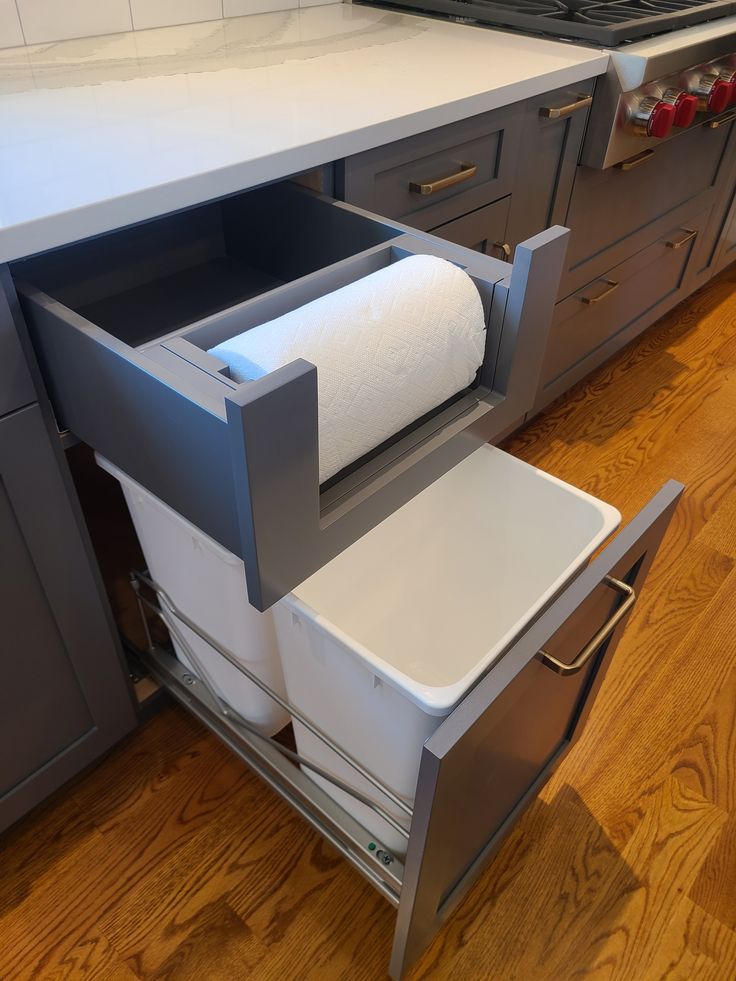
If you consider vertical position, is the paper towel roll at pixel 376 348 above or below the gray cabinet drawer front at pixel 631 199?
above

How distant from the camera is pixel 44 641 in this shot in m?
0.83

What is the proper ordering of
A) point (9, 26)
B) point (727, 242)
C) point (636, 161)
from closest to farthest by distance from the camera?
point (9, 26) < point (636, 161) < point (727, 242)

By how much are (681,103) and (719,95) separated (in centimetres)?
16

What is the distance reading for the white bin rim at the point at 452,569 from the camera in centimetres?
92

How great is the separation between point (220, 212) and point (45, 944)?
929 millimetres

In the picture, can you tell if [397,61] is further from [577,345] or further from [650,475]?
[650,475]

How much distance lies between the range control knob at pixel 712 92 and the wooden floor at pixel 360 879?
3.18ft

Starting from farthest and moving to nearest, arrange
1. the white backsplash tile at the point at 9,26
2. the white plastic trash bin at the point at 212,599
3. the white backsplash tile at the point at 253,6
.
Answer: the white backsplash tile at the point at 253,6, the white backsplash tile at the point at 9,26, the white plastic trash bin at the point at 212,599

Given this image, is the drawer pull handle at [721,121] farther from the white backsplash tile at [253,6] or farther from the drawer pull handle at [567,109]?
the white backsplash tile at [253,6]

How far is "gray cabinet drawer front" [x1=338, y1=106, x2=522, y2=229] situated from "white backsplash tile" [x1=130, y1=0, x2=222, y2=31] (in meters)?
0.59

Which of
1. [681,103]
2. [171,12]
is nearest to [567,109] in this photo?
[681,103]

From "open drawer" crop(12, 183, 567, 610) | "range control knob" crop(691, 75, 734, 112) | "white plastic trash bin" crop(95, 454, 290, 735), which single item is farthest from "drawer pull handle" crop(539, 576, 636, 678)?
"range control knob" crop(691, 75, 734, 112)

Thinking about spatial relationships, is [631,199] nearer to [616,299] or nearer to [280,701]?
[616,299]

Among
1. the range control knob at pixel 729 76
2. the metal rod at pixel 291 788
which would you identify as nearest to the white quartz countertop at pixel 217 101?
the range control knob at pixel 729 76
